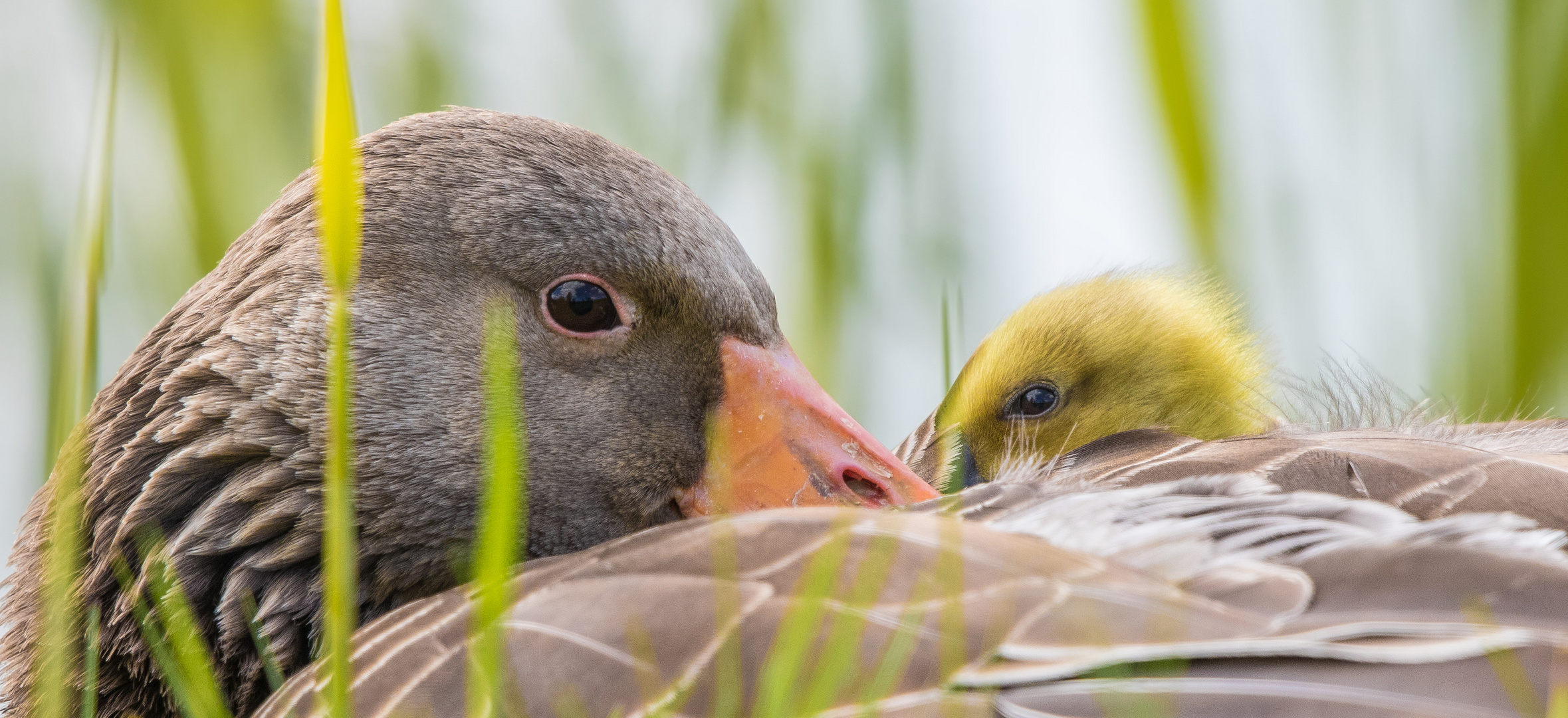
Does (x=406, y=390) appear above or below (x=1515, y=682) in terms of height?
above

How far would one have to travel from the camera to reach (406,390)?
178 cm

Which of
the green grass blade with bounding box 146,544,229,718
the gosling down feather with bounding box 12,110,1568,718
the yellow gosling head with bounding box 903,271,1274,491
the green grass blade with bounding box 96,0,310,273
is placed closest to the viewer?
the gosling down feather with bounding box 12,110,1568,718

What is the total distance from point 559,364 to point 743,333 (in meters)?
0.27

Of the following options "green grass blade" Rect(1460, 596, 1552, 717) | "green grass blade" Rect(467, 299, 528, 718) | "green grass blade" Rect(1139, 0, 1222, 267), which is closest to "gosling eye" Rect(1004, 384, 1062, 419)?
"green grass blade" Rect(1139, 0, 1222, 267)

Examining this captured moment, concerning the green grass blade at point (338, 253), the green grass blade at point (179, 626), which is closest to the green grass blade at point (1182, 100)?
the green grass blade at point (338, 253)

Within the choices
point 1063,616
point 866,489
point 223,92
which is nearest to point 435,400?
point 866,489

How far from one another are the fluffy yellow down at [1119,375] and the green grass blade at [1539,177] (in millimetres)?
476

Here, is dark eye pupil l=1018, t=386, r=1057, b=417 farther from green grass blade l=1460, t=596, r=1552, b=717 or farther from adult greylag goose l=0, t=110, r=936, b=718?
green grass blade l=1460, t=596, r=1552, b=717

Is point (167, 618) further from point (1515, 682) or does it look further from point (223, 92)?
point (1515, 682)

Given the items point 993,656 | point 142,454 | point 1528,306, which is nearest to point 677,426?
point 142,454

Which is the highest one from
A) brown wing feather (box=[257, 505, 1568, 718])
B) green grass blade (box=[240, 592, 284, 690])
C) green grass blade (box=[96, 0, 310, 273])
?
green grass blade (box=[96, 0, 310, 273])

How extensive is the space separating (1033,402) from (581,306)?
3.25 feet

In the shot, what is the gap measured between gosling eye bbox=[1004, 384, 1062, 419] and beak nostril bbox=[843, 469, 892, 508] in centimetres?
79

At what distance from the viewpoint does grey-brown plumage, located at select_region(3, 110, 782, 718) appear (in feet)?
5.41
